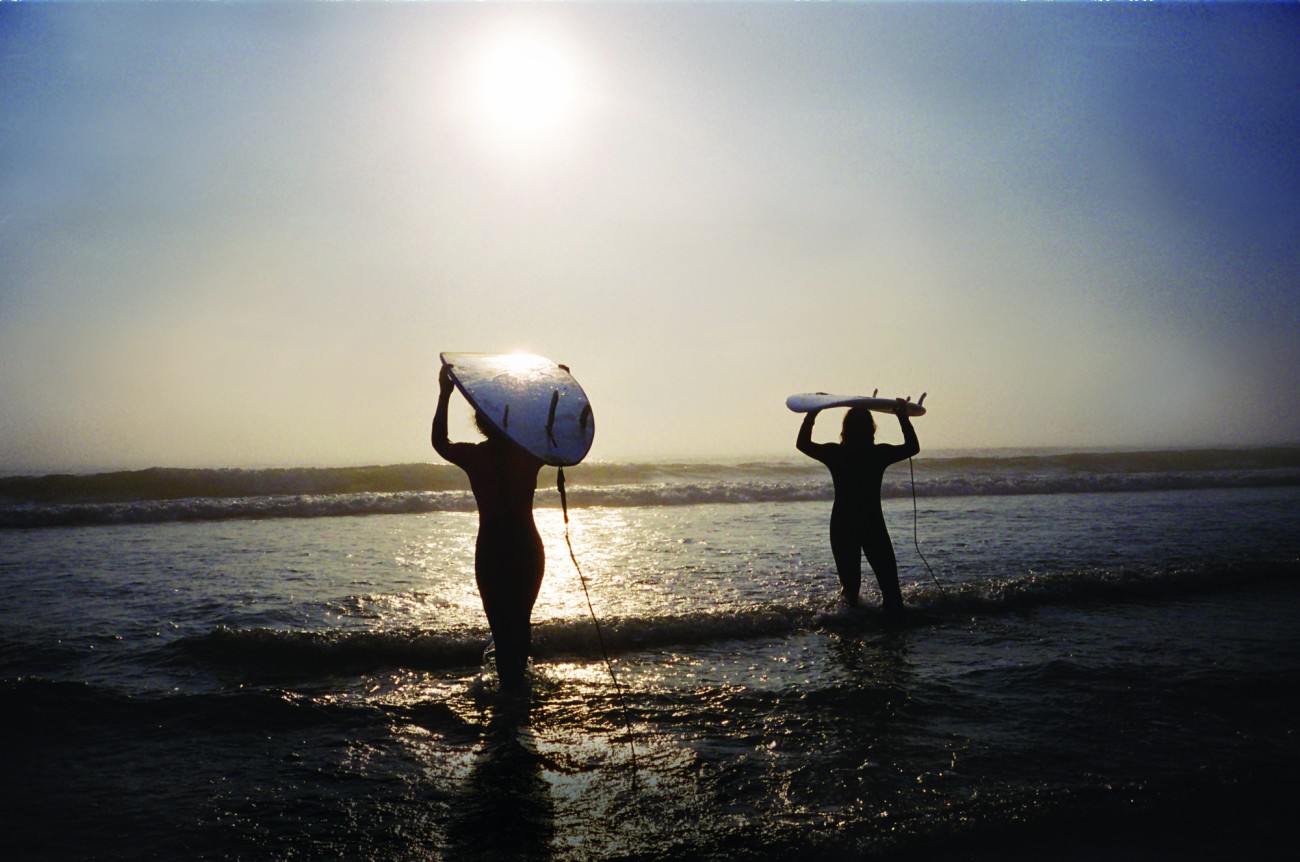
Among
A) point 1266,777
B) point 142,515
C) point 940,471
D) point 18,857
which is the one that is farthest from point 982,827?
point 940,471

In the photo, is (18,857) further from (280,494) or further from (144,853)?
(280,494)

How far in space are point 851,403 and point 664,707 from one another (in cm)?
348

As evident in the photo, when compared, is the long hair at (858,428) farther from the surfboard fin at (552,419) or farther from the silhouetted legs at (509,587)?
the silhouetted legs at (509,587)

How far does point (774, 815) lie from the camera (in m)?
3.42

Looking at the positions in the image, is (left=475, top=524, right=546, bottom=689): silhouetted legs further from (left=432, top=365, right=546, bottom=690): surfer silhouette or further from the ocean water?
the ocean water

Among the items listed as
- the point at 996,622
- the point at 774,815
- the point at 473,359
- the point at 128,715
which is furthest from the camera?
the point at 996,622

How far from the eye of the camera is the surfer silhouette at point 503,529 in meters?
4.95

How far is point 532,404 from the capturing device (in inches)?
195

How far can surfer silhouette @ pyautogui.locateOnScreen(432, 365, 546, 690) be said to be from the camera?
4.95 metres

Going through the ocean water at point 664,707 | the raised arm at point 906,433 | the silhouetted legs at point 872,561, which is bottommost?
the ocean water at point 664,707

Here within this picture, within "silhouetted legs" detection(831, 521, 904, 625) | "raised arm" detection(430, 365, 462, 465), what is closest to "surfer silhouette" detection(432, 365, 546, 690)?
"raised arm" detection(430, 365, 462, 465)

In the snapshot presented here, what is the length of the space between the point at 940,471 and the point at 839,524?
23.5m

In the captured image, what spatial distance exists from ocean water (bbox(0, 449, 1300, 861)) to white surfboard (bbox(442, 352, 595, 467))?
1.80 meters

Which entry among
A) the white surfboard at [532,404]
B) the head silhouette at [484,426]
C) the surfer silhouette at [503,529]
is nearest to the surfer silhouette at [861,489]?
the white surfboard at [532,404]
